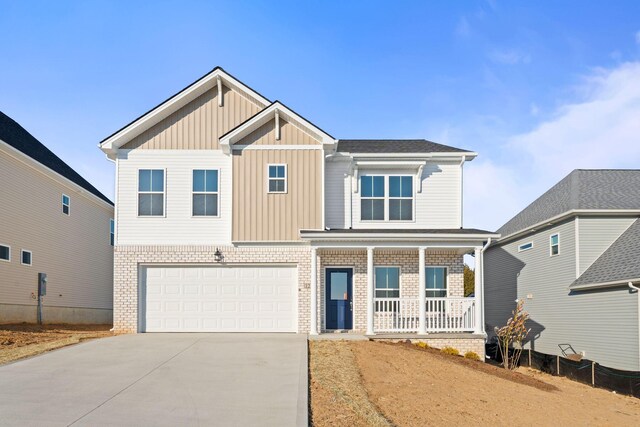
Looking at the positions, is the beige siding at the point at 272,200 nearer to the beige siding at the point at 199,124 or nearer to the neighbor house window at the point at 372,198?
the beige siding at the point at 199,124

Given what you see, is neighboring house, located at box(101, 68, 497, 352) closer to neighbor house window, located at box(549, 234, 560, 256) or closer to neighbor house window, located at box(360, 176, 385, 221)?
neighbor house window, located at box(360, 176, 385, 221)

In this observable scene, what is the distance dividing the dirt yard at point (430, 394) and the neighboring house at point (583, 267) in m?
2.88

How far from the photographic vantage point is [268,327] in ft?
60.4

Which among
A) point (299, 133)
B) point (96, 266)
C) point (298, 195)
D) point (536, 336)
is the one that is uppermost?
point (299, 133)

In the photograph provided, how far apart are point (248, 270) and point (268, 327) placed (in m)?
1.80

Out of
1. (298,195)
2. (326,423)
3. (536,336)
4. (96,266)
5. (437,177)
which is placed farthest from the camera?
(96,266)

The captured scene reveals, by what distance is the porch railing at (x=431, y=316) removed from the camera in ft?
57.7

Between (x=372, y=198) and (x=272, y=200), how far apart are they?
3.18 m

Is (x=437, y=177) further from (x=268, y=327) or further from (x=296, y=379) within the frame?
(x=296, y=379)

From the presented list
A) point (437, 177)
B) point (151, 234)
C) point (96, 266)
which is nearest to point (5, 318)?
point (151, 234)

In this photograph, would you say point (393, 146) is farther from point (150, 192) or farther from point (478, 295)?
point (150, 192)

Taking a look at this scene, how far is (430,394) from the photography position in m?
11.4

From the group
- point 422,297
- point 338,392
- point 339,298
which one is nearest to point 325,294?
point 339,298

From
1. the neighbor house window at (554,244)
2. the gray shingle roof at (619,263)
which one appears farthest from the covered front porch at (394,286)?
the neighbor house window at (554,244)
